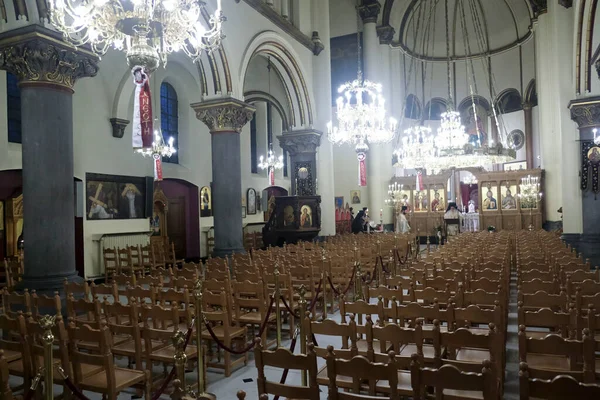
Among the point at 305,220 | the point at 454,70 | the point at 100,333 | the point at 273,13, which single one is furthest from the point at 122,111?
the point at 454,70

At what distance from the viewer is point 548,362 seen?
4.21 m

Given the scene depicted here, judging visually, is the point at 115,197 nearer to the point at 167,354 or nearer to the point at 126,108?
the point at 126,108

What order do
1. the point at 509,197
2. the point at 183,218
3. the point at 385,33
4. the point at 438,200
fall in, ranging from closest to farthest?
the point at 183,218, the point at 509,197, the point at 385,33, the point at 438,200

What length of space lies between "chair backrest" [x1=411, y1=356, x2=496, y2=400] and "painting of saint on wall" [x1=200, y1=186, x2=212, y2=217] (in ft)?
58.0

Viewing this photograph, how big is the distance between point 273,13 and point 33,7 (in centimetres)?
998

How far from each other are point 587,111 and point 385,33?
1331 cm

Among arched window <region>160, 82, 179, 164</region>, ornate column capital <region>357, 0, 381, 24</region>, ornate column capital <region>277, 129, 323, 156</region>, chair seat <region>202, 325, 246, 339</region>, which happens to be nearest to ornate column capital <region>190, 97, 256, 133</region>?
arched window <region>160, 82, 179, 164</region>

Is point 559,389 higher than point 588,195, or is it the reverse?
point 588,195

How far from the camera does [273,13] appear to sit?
16234 mm

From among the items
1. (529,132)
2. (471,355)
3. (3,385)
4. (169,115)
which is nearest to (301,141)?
(169,115)

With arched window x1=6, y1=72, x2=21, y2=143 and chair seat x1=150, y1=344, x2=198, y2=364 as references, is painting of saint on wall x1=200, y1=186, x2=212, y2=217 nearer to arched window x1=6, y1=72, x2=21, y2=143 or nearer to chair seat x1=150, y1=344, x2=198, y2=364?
arched window x1=6, y1=72, x2=21, y2=143

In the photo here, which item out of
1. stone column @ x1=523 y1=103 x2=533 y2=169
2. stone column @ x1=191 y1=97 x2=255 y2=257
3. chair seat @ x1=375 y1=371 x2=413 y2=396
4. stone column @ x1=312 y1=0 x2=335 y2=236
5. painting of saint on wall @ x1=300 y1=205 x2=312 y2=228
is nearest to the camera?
chair seat @ x1=375 y1=371 x2=413 y2=396

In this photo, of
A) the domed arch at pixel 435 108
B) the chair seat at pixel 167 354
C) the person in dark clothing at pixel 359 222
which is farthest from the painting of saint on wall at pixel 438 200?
the chair seat at pixel 167 354

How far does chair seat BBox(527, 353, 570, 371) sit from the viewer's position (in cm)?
409
